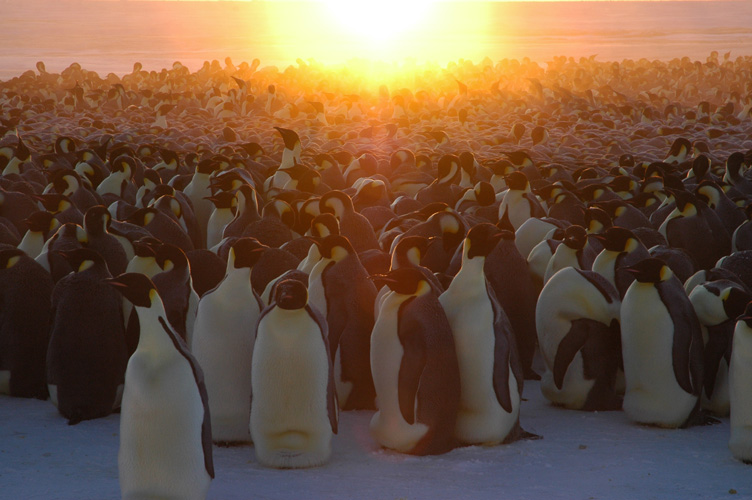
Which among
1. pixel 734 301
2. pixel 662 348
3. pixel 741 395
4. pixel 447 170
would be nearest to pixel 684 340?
pixel 662 348

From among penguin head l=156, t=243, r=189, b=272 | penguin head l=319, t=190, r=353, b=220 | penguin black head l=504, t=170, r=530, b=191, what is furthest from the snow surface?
penguin black head l=504, t=170, r=530, b=191

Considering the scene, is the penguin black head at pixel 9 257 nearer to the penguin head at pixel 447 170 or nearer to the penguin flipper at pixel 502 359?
the penguin flipper at pixel 502 359

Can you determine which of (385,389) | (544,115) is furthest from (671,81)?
(385,389)

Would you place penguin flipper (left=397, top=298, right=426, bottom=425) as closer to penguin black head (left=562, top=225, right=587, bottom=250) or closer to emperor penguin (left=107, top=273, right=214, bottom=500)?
emperor penguin (left=107, top=273, right=214, bottom=500)

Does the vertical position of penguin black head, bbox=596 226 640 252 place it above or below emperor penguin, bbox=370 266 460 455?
above

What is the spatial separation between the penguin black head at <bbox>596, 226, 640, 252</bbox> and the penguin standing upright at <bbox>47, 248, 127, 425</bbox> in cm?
275

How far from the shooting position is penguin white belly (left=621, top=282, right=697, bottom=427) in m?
4.38

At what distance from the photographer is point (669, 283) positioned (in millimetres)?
4438

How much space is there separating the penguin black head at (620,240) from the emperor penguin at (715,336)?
55 cm

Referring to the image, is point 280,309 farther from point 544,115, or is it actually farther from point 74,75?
point 74,75

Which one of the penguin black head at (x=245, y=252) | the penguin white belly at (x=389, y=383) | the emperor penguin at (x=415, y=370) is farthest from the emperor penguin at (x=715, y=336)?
the penguin black head at (x=245, y=252)

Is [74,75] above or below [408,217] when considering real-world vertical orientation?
above

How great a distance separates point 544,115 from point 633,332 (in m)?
17.4

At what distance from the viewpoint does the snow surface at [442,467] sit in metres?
3.57
